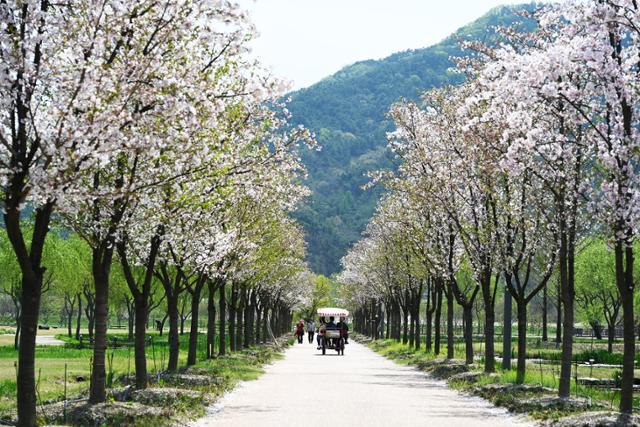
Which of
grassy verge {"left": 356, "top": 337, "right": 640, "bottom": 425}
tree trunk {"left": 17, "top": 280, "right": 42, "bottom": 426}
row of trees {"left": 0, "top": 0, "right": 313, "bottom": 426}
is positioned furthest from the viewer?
grassy verge {"left": 356, "top": 337, "right": 640, "bottom": 425}

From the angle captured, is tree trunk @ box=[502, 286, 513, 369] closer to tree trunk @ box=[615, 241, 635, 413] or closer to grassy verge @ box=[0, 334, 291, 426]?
grassy verge @ box=[0, 334, 291, 426]

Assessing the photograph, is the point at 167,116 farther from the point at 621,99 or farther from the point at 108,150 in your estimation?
the point at 621,99

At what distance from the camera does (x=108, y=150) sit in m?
10.5

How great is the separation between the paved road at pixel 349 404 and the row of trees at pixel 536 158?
Answer: 247 centimetres

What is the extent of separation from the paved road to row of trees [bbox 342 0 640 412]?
247cm

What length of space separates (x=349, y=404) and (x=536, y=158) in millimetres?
6837

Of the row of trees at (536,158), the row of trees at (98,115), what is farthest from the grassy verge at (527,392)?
the row of trees at (98,115)

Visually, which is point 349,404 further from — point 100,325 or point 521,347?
point 521,347

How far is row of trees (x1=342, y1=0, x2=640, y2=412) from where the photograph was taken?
46.9ft

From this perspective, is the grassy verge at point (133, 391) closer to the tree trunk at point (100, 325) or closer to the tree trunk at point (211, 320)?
the tree trunk at point (100, 325)

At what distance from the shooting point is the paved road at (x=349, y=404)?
1636 centimetres

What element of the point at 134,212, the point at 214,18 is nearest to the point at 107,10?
the point at 214,18

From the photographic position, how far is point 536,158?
766 inches

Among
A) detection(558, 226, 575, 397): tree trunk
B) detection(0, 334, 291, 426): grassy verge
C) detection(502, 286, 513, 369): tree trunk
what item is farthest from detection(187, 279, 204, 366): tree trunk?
detection(558, 226, 575, 397): tree trunk
